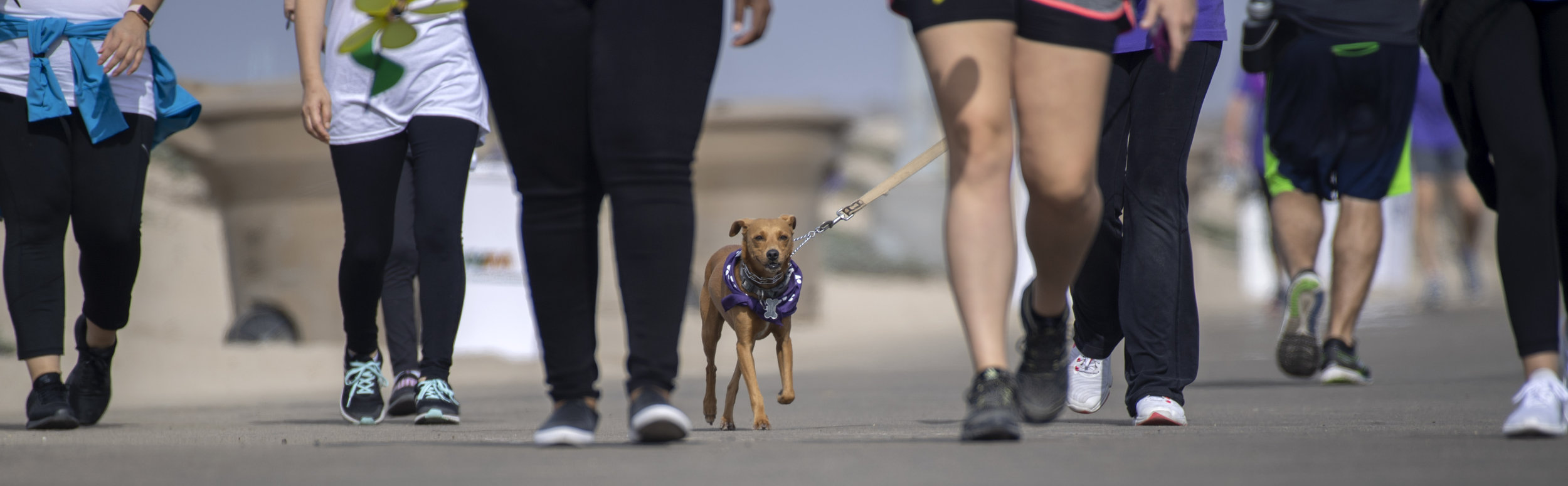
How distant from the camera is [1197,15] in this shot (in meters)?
4.03

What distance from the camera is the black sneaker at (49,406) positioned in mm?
4211

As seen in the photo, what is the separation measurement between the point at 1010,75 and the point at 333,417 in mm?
3043

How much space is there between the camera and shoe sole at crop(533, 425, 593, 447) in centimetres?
288

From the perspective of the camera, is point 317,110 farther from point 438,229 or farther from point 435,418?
point 435,418

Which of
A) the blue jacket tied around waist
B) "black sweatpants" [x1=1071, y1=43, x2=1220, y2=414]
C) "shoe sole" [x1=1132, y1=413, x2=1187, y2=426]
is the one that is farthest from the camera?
the blue jacket tied around waist

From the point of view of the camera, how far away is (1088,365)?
4.29 m

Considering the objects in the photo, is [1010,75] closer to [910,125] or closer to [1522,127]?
[1522,127]

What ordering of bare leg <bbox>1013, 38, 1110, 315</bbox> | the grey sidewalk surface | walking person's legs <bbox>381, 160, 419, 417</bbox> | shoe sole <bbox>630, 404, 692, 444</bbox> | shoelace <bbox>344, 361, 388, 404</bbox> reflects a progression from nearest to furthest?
the grey sidewalk surface, shoe sole <bbox>630, 404, 692, 444</bbox>, bare leg <bbox>1013, 38, 1110, 315</bbox>, shoelace <bbox>344, 361, 388, 404</bbox>, walking person's legs <bbox>381, 160, 419, 417</bbox>

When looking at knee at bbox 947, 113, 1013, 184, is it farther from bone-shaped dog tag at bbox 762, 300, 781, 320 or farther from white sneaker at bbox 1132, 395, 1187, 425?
bone-shaped dog tag at bbox 762, 300, 781, 320

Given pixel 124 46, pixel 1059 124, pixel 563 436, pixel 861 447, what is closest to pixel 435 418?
pixel 124 46

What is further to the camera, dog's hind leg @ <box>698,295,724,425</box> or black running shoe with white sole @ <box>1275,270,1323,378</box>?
black running shoe with white sole @ <box>1275,270,1323,378</box>

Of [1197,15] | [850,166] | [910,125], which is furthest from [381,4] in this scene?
[850,166]

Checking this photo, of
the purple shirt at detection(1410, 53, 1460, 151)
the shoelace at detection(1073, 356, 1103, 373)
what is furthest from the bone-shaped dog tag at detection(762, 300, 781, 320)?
the purple shirt at detection(1410, 53, 1460, 151)

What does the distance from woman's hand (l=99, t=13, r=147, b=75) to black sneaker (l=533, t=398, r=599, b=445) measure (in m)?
2.22
